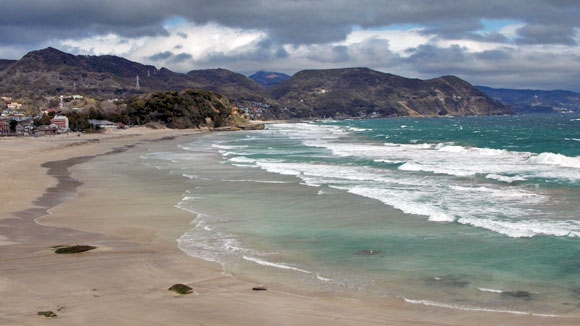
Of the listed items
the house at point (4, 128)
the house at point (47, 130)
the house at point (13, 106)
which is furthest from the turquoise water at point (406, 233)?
the house at point (13, 106)

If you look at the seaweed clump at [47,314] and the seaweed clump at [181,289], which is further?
the seaweed clump at [181,289]

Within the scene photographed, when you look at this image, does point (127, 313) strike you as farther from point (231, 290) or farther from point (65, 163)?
point (65, 163)

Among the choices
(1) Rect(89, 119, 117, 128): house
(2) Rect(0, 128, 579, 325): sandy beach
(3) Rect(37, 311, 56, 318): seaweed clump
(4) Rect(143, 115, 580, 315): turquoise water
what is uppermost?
(1) Rect(89, 119, 117, 128): house

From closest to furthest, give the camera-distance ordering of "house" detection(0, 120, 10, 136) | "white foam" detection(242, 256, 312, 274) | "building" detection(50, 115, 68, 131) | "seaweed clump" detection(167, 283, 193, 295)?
"seaweed clump" detection(167, 283, 193, 295) → "white foam" detection(242, 256, 312, 274) → "house" detection(0, 120, 10, 136) → "building" detection(50, 115, 68, 131)

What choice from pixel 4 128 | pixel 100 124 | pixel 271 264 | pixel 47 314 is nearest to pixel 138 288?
pixel 47 314

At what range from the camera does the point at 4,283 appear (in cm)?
988

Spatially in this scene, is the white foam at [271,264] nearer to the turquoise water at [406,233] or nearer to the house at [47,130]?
the turquoise water at [406,233]

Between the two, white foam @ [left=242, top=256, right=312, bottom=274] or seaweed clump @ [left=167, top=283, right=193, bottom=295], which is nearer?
seaweed clump @ [left=167, top=283, right=193, bottom=295]

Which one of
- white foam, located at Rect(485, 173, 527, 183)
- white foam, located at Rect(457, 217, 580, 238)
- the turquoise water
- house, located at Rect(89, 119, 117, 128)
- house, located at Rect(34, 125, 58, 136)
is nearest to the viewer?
the turquoise water

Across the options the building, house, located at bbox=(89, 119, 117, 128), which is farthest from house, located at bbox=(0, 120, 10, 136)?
Result: house, located at bbox=(89, 119, 117, 128)

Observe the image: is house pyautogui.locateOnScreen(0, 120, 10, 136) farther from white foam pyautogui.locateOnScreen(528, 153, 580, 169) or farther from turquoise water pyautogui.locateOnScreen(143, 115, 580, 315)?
white foam pyautogui.locateOnScreen(528, 153, 580, 169)

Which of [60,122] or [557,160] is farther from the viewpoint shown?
[60,122]

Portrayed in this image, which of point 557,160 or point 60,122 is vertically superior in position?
point 60,122

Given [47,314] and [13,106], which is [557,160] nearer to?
[47,314]
